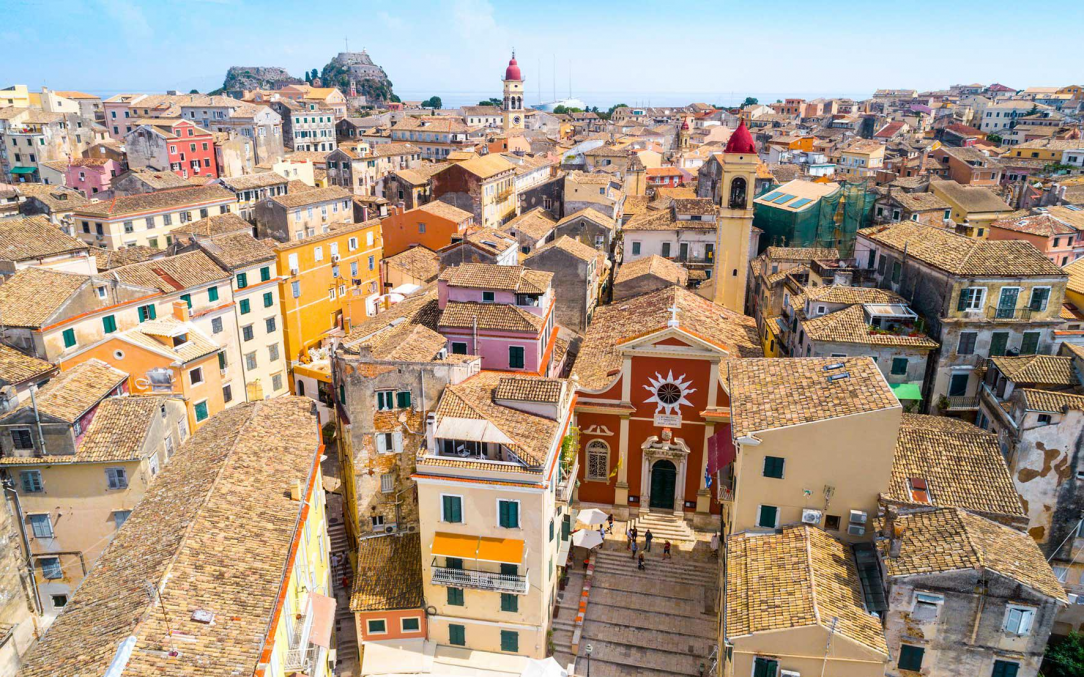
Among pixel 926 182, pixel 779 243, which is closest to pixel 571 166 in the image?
pixel 779 243

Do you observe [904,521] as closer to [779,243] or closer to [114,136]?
[779,243]

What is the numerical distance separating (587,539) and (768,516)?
898cm

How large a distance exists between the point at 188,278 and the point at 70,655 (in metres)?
27.9

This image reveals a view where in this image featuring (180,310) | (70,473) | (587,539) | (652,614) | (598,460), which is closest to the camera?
(70,473)

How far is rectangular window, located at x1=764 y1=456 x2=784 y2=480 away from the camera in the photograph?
24594 mm

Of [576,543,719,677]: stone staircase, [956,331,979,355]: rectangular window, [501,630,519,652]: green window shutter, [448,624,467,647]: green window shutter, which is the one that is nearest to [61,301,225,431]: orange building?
[448,624,467,647]: green window shutter

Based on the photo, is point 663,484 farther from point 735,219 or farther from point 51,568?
point 51,568

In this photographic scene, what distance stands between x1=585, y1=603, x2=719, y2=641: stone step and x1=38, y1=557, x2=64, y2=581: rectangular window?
2099cm

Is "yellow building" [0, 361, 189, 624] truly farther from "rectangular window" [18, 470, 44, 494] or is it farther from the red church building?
the red church building

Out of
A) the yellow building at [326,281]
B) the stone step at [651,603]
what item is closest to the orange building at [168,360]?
the yellow building at [326,281]

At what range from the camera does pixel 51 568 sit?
90.2 ft

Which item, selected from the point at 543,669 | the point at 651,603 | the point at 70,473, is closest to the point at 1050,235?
the point at 651,603

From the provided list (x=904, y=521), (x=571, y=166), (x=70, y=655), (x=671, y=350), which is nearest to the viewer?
(x=70, y=655)

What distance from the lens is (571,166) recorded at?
283ft
